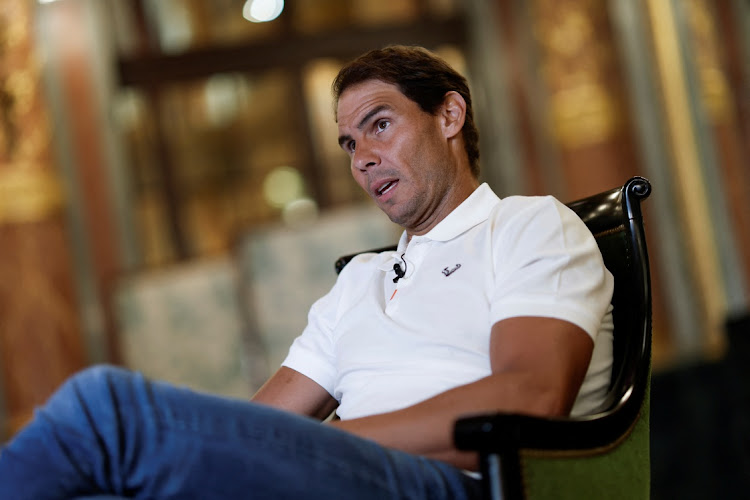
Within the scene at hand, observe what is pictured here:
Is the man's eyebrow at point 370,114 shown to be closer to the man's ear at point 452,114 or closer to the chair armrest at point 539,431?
the man's ear at point 452,114

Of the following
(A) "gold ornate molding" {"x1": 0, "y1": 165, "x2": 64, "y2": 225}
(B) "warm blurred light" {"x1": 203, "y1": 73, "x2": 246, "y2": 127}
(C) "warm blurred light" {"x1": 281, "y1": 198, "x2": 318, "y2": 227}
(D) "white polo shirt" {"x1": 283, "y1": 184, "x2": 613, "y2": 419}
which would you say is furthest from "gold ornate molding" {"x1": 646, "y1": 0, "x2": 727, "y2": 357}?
(D) "white polo shirt" {"x1": 283, "y1": 184, "x2": 613, "y2": 419}

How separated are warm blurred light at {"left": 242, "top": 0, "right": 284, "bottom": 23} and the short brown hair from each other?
16.1 ft

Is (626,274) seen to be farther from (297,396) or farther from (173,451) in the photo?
(173,451)

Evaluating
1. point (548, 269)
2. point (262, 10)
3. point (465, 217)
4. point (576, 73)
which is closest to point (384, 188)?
point (465, 217)

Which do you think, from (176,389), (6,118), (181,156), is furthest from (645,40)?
(176,389)

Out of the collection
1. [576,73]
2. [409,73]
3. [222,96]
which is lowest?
[409,73]

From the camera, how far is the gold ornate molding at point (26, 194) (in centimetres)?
473

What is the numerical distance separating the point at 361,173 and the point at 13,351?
11.8 ft

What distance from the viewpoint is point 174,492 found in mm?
981

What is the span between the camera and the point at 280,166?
20.9ft

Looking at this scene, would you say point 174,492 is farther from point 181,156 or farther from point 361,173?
point 181,156

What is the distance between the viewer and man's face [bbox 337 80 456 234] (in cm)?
155

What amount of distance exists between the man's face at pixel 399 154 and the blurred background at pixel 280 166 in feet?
6.32

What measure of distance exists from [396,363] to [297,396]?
0.27 metres
